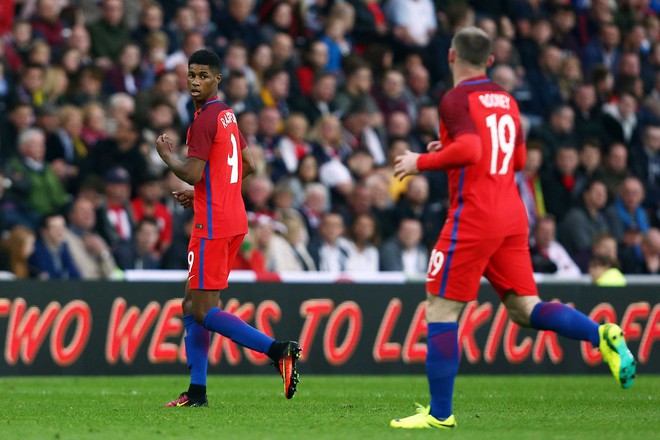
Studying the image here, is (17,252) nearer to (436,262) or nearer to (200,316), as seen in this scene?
(200,316)

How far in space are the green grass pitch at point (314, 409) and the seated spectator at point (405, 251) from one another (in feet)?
7.00

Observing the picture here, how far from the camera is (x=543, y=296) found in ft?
52.6

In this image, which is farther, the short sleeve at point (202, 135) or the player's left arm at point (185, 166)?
the short sleeve at point (202, 135)

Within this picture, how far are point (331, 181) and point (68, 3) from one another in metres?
3.94

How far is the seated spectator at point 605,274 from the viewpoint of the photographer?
1631cm

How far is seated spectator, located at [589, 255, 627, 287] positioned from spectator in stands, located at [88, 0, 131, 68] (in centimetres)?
628

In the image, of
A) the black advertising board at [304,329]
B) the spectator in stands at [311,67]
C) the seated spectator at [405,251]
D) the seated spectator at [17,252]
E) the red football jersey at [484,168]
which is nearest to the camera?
the red football jersey at [484,168]

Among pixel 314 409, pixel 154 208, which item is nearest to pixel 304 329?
pixel 154 208

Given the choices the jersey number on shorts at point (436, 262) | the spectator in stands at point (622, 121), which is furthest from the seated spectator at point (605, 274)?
the jersey number on shorts at point (436, 262)

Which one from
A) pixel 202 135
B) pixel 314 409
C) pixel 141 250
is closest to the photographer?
pixel 202 135

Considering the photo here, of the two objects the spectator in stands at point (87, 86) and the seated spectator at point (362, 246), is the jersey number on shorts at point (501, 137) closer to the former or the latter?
the seated spectator at point (362, 246)

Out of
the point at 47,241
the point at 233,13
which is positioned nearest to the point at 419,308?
the point at 47,241

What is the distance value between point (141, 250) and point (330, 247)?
7.62 ft

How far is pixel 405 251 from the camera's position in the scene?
16.6m
